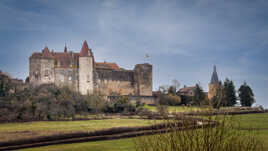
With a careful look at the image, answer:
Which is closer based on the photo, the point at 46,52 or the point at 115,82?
the point at 46,52

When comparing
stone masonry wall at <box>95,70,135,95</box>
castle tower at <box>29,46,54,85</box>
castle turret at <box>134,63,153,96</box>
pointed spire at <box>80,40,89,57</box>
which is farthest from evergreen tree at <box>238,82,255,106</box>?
castle tower at <box>29,46,54,85</box>

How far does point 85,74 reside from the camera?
5106 centimetres

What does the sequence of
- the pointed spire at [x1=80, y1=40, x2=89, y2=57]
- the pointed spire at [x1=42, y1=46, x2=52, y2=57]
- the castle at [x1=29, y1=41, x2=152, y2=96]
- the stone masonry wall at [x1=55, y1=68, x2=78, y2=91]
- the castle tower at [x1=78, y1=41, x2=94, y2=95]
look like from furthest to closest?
1. the pointed spire at [x1=80, y1=40, x2=89, y2=57]
2. the castle tower at [x1=78, y1=41, x2=94, y2=95]
3. the stone masonry wall at [x1=55, y1=68, x2=78, y2=91]
4. the pointed spire at [x1=42, y1=46, x2=52, y2=57]
5. the castle at [x1=29, y1=41, x2=152, y2=96]

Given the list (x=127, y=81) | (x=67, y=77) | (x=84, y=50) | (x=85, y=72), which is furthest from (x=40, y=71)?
(x=127, y=81)

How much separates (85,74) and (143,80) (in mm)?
13536

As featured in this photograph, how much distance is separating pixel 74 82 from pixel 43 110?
19.5 metres

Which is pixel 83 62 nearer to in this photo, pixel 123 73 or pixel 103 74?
pixel 103 74

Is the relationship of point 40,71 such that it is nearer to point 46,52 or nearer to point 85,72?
point 46,52

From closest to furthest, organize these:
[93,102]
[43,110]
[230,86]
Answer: [43,110], [93,102], [230,86]

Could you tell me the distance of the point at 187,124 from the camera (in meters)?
5.71

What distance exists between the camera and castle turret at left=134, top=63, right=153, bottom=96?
59.4m

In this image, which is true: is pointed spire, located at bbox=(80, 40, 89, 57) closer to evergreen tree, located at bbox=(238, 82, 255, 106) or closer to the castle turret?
the castle turret

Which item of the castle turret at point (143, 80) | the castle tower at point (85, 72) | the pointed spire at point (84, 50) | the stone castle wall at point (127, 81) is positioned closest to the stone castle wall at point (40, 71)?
the castle tower at point (85, 72)

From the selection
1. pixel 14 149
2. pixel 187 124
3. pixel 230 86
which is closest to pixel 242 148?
pixel 187 124
